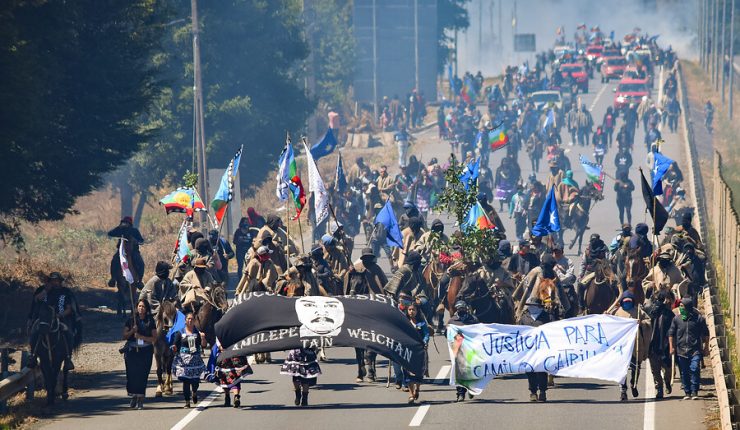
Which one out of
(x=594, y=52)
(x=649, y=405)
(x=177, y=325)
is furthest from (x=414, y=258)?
(x=594, y=52)

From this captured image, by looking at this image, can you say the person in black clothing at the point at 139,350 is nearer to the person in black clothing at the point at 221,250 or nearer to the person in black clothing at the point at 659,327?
the person in black clothing at the point at 659,327

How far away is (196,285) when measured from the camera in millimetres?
24125

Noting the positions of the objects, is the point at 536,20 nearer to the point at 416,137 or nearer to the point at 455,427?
the point at 416,137

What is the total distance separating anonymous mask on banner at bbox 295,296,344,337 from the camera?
68.9 feet

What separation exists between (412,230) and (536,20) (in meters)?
152

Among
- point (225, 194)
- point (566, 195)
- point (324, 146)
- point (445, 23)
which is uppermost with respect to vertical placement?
point (445, 23)

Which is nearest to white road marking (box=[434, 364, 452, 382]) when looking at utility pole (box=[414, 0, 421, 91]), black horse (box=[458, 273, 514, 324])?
black horse (box=[458, 273, 514, 324])

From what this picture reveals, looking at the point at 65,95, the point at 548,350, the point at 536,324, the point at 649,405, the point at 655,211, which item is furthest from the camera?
the point at 65,95

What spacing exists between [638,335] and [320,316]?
14.0ft

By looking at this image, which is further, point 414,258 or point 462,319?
point 414,258

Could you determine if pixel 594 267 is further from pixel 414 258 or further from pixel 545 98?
pixel 545 98

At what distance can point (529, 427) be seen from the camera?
1998 cm

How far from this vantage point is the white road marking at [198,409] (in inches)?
808

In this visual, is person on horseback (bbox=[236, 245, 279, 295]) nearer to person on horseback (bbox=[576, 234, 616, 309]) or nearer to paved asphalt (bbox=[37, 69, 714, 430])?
paved asphalt (bbox=[37, 69, 714, 430])
